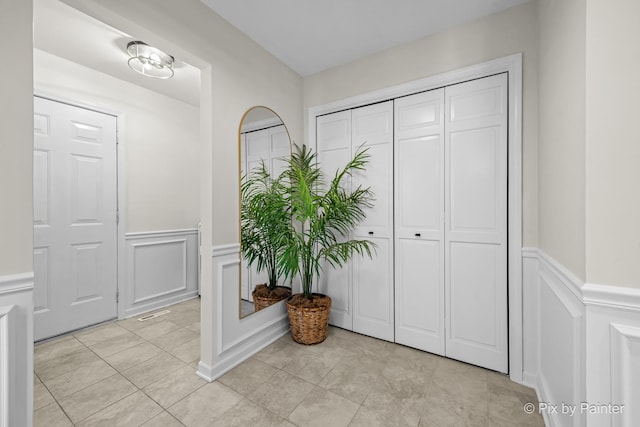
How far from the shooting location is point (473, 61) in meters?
1.90

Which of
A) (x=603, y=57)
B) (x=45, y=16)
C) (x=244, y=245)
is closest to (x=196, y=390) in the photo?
(x=244, y=245)

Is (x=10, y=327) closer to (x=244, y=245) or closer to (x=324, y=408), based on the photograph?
(x=244, y=245)

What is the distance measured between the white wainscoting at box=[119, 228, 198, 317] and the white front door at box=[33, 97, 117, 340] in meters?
0.15

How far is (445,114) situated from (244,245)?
1.92 meters

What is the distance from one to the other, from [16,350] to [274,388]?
1.28m

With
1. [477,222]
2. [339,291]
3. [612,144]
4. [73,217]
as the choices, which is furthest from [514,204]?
[73,217]

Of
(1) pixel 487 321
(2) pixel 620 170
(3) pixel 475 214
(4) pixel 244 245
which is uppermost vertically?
(2) pixel 620 170

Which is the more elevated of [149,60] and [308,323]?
[149,60]

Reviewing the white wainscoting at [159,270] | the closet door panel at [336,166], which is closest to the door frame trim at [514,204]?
the closet door panel at [336,166]

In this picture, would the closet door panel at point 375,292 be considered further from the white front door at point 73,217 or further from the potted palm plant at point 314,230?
the white front door at point 73,217

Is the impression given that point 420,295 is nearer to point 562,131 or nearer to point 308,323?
point 308,323

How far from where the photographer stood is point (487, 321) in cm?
187

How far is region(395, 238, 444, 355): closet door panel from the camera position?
81.1 inches

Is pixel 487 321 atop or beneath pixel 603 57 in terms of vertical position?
beneath
